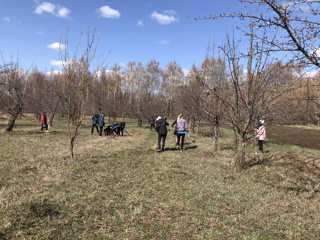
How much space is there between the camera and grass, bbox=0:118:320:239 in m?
3.50

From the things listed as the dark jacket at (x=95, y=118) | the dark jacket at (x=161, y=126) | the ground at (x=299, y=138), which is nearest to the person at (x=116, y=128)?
the dark jacket at (x=95, y=118)

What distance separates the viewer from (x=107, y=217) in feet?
12.7

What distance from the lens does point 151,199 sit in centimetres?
474

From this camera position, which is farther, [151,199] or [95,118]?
[95,118]

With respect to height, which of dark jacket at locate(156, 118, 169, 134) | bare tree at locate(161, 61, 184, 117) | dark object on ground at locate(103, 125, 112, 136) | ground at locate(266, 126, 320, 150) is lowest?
ground at locate(266, 126, 320, 150)

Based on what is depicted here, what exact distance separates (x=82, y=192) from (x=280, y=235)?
4.15 m

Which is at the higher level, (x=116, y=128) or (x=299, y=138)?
(x=116, y=128)

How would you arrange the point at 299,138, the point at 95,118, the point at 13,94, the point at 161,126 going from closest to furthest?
the point at 161,126, the point at 13,94, the point at 95,118, the point at 299,138

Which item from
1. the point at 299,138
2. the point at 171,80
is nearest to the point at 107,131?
the point at 299,138

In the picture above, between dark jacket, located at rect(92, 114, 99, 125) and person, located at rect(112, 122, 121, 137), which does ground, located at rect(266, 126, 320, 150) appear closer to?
person, located at rect(112, 122, 121, 137)

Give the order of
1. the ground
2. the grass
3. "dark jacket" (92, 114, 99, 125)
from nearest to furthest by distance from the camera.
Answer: the grass
"dark jacket" (92, 114, 99, 125)
the ground

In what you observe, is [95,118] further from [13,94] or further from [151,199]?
[151,199]

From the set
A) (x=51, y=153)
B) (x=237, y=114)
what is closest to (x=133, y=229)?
(x=237, y=114)

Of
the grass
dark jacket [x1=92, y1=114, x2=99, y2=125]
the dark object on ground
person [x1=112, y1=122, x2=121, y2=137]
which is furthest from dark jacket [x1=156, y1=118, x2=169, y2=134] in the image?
dark jacket [x1=92, y1=114, x2=99, y2=125]
